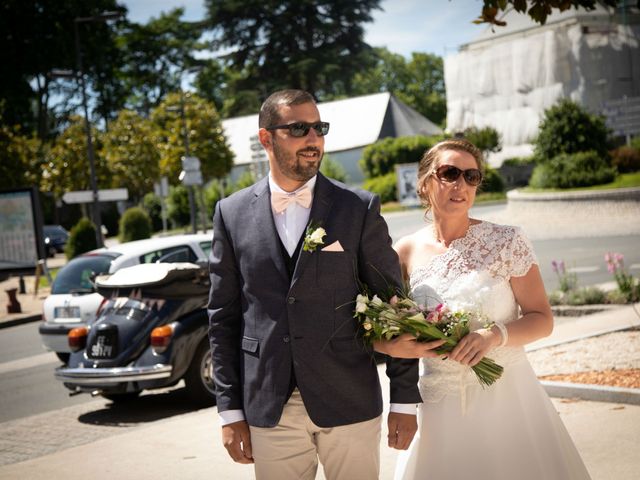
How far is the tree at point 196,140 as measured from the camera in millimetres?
42562

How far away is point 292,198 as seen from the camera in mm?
3248

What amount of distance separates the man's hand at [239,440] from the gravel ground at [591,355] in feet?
14.9

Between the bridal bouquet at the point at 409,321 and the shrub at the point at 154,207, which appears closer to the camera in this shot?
the bridal bouquet at the point at 409,321

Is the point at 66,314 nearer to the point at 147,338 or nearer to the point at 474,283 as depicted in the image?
the point at 147,338

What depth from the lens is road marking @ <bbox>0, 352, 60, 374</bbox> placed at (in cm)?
1205

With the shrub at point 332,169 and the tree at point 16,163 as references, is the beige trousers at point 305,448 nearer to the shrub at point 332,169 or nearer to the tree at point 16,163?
the tree at point 16,163

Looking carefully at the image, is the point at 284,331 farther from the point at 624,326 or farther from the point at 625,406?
the point at 624,326

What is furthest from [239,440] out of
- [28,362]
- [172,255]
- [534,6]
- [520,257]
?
[28,362]

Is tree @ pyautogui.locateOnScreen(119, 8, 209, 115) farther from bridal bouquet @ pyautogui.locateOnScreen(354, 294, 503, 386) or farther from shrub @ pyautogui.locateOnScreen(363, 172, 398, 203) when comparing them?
bridal bouquet @ pyautogui.locateOnScreen(354, 294, 503, 386)

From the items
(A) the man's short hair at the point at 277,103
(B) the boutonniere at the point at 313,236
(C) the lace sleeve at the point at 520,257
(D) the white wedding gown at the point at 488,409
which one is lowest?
(D) the white wedding gown at the point at 488,409

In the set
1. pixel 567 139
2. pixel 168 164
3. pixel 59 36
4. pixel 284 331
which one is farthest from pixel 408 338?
pixel 59 36

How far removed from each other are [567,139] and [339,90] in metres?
44.3

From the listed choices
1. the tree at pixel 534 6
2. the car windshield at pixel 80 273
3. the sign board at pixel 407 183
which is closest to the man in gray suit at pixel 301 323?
the tree at pixel 534 6

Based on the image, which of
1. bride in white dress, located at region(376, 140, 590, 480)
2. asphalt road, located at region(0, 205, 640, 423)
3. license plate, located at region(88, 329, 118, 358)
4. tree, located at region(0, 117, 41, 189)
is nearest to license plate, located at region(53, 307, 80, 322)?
asphalt road, located at region(0, 205, 640, 423)
